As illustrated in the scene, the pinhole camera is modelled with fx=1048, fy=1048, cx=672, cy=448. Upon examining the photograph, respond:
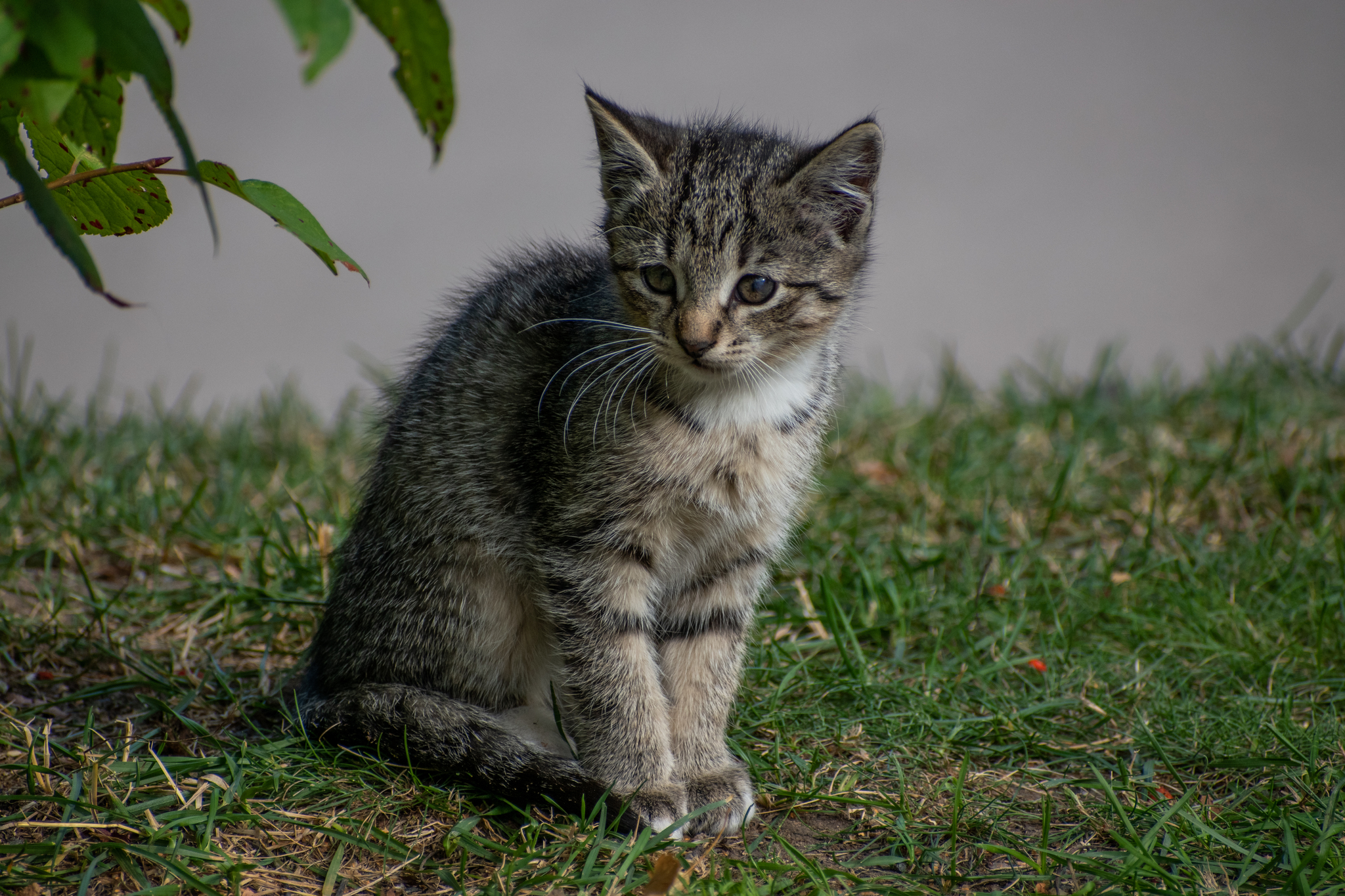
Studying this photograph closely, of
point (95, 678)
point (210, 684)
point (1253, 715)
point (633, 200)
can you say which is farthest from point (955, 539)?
point (95, 678)

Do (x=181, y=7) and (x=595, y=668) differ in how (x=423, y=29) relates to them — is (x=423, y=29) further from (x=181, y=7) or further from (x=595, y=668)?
(x=595, y=668)

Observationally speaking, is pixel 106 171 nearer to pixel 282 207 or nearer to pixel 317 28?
pixel 282 207

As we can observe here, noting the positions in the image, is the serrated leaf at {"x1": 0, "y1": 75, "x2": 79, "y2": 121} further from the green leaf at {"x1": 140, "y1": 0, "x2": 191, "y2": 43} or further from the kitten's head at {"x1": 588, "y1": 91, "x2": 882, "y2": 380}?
the kitten's head at {"x1": 588, "y1": 91, "x2": 882, "y2": 380}

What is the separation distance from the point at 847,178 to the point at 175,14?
1.46m

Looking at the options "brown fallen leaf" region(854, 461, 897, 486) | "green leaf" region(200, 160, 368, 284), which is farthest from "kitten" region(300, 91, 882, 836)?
"brown fallen leaf" region(854, 461, 897, 486)

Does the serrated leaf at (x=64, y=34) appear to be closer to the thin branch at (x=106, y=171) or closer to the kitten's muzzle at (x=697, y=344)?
the thin branch at (x=106, y=171)

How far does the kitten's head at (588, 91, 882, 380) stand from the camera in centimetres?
231

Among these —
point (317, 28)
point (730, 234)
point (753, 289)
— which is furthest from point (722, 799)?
point (317, 28)

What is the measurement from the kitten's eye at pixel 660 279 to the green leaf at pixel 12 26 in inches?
55.1

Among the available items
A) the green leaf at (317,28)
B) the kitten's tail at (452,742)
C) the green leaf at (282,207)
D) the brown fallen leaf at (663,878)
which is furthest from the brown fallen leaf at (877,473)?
the green leaf at (317,28)

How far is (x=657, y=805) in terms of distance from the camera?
2.20 metres

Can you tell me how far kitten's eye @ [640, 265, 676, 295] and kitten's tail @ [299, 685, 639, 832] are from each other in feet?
3.37

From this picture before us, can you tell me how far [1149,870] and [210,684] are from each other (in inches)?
87.1

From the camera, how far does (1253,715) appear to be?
2.60 m
